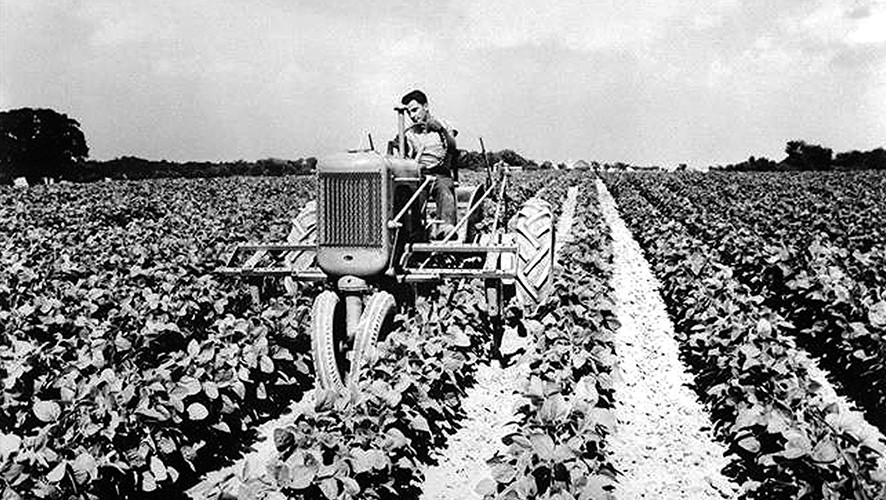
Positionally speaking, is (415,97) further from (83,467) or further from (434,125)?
(83,467)

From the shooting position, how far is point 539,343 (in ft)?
20.0

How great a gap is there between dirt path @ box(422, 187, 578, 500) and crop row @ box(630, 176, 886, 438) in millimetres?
2500

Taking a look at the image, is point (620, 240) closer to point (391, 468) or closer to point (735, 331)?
point (735, 331)

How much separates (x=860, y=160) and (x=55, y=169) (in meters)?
59.1

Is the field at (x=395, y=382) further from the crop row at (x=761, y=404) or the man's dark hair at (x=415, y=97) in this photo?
the man's dark hair at (x=415, y=97)

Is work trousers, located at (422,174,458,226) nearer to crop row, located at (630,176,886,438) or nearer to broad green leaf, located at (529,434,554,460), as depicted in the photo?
crop row, located at (630,176,886,438)

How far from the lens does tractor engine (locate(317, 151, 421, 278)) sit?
19.7 feet

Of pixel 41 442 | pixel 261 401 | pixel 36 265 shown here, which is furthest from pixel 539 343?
pixel 36 265

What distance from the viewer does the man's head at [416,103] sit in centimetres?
724

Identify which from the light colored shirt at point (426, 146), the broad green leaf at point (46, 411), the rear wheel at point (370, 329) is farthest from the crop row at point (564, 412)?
the broad green leaf at point (46, 411)

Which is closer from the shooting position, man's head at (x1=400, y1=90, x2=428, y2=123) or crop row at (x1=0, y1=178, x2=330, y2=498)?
crop row at (x1=0, y1=178, x2=330, y2=498)

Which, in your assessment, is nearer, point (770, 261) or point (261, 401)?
point (261, 401)

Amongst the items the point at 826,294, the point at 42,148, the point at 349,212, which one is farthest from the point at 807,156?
the point at 349,212

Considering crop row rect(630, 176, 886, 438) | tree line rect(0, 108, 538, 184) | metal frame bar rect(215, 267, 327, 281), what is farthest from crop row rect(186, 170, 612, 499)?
tree line rect(0, 108, 538, 184)
